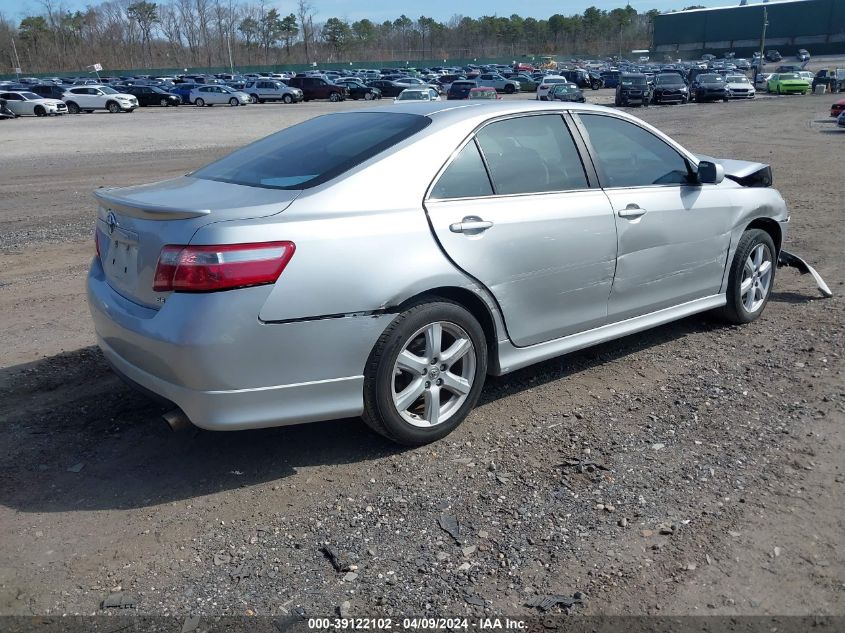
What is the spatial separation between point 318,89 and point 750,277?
5630 centimetres

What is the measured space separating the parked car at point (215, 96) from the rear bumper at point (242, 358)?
5426 centimetres

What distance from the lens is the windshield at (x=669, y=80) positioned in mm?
41850

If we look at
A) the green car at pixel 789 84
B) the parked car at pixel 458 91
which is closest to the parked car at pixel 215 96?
the parked car at pixel 458 91

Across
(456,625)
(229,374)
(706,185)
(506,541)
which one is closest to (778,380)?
(706,185)

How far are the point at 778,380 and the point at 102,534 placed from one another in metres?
3.95

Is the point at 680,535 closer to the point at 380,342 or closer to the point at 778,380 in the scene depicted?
the point at 380,342

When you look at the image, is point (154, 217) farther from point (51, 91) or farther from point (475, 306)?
point (51, 91)

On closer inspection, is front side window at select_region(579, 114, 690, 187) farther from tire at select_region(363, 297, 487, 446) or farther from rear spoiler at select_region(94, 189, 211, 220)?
rear spoiler at select_region(94, 189, 211, 220)

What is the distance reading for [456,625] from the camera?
2748 mm

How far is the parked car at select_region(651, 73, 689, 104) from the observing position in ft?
137

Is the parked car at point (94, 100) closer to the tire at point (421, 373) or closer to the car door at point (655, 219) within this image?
the car door at point (655, 219)

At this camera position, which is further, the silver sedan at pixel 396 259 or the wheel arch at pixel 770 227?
the wheel arch at pixel 770 227

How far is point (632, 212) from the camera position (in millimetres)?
4688

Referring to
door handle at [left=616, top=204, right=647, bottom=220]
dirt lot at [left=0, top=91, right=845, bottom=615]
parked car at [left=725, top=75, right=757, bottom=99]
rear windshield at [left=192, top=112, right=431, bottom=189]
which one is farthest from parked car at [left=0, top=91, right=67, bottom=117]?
door handle at [left=616, top=204, right=647, bottom=220]
